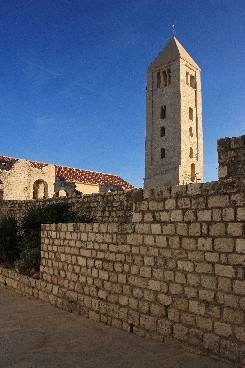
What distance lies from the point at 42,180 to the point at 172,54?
811 inches

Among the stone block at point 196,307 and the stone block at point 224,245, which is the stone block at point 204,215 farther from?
the stone block at point 196,307

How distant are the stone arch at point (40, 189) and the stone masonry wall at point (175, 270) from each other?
21.8m

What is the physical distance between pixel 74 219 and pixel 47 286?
152 inches

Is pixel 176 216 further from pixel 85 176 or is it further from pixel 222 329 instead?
pixel 85 176

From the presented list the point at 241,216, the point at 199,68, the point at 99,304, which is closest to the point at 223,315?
the point at 241,216

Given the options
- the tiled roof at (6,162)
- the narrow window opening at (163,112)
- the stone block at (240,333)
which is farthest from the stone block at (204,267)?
the narrow window opening at (163,112)

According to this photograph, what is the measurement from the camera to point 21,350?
548cm

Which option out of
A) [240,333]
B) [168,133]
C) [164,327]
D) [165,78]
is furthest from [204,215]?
[165,78]

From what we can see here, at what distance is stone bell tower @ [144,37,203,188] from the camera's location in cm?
3633

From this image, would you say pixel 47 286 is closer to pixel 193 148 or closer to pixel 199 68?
pixel 193 148

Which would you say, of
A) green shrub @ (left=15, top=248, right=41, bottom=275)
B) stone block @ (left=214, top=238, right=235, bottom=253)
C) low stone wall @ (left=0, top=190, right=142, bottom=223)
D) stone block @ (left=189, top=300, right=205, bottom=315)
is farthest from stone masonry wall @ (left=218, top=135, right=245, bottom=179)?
green shrub @ (left=15, top=248, right=41, bottom=275)

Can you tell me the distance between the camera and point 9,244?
1252 cm

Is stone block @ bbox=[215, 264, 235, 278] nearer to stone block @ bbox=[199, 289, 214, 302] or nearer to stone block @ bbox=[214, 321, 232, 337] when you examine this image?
stone block @ bbox=[199, 289, 214, 302]

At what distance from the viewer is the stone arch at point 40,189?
1142 inches
